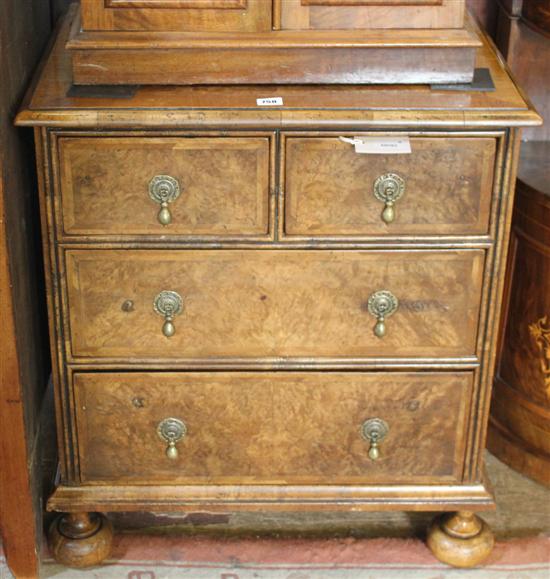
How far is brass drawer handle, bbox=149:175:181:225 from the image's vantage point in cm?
192

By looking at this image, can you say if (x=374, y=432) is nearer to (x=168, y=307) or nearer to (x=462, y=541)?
(x=462, y=541)

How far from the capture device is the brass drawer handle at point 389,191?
193cm

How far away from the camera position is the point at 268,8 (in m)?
1.92

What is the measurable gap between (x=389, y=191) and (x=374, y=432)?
20.1 inches

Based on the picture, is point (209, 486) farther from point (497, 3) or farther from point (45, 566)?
point (497, 3)

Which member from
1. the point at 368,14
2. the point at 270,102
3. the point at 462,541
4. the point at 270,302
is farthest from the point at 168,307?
the point at 462,541

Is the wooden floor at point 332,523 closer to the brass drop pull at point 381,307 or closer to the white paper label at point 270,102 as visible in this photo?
the brass drop pull at point 381,307

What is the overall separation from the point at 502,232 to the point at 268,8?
0.59 m

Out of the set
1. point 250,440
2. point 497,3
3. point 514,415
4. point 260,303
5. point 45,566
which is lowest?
point 45,566

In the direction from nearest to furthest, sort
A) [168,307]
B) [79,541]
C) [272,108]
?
[272,108]
[168,307]
[79,541]

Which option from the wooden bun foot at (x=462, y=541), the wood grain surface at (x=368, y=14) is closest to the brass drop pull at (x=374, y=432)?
the wooden bun foot at (x=462, y=541)

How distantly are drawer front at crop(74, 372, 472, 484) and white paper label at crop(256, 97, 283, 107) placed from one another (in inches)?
21.2

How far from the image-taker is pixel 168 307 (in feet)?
6.65

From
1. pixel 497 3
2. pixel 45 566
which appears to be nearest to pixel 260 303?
pixel 45 566
